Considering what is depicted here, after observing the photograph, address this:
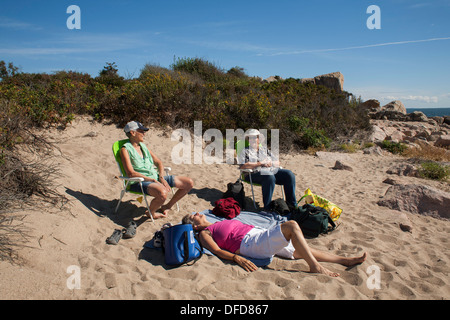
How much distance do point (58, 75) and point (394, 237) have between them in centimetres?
1226

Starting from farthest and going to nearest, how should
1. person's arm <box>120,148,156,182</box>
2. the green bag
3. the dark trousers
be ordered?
1. the dark trousers
2. person's arm <box>120,148,156,182</box>
3. the green bag

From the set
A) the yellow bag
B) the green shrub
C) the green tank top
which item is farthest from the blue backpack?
the green shrub

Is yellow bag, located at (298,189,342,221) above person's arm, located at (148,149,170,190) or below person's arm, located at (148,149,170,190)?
below

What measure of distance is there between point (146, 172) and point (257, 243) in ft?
6.80

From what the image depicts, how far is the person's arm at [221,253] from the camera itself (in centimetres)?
300

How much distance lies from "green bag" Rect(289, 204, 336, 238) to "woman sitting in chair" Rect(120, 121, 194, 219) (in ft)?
5.64

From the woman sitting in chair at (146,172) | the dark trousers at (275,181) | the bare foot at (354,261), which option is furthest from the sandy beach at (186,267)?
the dark trousers at (275,181)

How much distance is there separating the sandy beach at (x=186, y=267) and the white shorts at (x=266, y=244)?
14 cm

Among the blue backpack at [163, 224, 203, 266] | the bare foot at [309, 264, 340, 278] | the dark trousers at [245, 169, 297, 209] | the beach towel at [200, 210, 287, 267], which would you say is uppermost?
the dark trousers at [245, 169, 297, 209]

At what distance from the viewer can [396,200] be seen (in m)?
4.99

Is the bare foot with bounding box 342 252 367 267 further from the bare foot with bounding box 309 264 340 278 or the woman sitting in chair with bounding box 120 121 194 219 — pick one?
the woman sitting in chair with bounding box 120 121 194 219

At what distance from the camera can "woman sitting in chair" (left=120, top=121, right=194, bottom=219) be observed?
4098 millimetres

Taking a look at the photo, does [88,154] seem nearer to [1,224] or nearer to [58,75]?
[1,224]

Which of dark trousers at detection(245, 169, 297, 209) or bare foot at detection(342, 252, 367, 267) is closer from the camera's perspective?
bare foot at detection(342, 252, 367, 267)
